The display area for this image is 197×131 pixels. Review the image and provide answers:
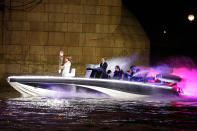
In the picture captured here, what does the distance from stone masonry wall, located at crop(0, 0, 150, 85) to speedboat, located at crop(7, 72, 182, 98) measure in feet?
15.7

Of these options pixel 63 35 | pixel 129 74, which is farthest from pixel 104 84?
pixel 63 35

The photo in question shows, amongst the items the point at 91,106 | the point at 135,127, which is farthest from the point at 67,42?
the point at 135,127

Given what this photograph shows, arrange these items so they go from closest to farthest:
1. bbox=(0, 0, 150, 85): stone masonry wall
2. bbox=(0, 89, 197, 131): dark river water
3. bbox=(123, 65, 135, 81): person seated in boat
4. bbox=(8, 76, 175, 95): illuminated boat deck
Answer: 1. bbox=(0, 89, 197, 131): dark river water
2. bbox=(8, 76, 175, 95): illuminated boat deck
3. bbox=(123, 65, 135, 81): person seated in boat
4. bbox=(0, 0, 150, 85): stone masonry wall

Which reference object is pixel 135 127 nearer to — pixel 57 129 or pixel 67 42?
pixel 57 129

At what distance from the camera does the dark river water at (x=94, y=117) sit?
7.12 m

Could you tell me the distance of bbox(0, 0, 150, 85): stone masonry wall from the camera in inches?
689

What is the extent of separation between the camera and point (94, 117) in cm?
834

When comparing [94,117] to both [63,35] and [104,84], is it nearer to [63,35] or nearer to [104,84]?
[104,84]

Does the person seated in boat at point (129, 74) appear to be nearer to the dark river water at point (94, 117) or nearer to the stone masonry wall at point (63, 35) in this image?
the dark river water at point (94, 117)

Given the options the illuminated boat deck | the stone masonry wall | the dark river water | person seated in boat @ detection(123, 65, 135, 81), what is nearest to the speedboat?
the illuminated boat deck

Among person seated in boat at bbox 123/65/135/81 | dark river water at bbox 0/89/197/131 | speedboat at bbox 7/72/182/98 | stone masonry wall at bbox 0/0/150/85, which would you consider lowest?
dark river water at bbox 0/89/197/131

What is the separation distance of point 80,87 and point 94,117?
169 inches

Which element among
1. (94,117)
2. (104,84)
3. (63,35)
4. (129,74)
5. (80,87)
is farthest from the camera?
(63,35)

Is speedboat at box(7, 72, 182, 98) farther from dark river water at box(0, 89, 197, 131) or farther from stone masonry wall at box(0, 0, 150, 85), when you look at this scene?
stone masonry wall at box(0, 0, 150, 85)
